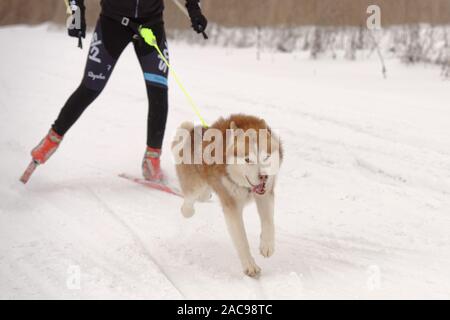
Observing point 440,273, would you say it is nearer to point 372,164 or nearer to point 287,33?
point 372,164

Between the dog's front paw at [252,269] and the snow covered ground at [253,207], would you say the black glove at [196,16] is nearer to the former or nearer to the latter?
the snow covered ground at [253,207]

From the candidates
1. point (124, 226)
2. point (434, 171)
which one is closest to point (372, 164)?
point (434, 171)

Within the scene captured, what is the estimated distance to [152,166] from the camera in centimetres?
421

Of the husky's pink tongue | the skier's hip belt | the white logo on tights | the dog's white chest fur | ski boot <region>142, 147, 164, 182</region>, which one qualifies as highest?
the skier's hip belt

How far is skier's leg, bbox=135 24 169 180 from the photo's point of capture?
157 inches

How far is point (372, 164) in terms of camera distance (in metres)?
4.44

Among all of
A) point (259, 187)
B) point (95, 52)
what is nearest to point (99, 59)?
point (95, 52)

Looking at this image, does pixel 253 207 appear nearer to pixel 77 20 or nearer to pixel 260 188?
pixel 260 188

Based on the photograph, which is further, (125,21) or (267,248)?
(125,21)

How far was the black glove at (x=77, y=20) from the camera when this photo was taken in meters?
3.84

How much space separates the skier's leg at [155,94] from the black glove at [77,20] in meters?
0.39

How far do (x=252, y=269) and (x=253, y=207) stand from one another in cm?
110

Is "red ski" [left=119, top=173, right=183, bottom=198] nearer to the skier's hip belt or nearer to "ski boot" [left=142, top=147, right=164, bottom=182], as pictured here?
"ski boot" [left=142, top=147, right=164, bottom=182]

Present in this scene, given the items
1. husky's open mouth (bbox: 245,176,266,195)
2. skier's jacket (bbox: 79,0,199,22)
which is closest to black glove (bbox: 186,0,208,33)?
skier's jacket (bbox: 79,0,199,22)
